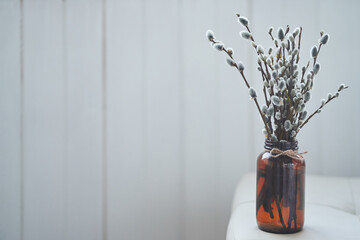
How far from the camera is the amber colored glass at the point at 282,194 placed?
96 cm

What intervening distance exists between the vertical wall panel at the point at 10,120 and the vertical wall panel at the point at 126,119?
20.2 inches

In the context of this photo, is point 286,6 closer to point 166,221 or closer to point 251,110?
point 251,110

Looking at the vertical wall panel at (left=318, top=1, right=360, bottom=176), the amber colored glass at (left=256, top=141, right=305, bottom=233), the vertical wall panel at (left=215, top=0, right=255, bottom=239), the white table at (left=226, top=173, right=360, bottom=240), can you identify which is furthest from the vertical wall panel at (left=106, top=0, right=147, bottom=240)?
the amber colored glass at (left=256, top=141, right=305, bottom=233)

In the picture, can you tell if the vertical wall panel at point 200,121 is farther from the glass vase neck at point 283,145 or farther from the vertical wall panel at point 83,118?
the glass vase neck at point 283,145

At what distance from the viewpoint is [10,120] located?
1.99 meters

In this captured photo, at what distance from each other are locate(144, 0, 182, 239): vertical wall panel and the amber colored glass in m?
0.90

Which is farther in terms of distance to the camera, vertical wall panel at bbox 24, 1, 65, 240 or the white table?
vertical wall panel at bbox 24, 1, 65, 240

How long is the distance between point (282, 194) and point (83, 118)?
125cm

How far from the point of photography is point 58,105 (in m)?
1.95

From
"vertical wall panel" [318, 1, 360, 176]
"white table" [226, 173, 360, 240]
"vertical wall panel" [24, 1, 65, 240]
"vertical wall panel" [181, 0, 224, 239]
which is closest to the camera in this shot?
"white table" [226, 173, 360, 240]

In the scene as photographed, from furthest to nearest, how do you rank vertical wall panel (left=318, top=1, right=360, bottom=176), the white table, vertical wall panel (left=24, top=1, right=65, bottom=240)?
vertical wall panel (left=24, top=1, right=65, bottom=240) < vertical wall panel (left=318, top=1, right=360, bottom=176) < the white table

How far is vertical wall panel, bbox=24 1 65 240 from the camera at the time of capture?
1949 mm

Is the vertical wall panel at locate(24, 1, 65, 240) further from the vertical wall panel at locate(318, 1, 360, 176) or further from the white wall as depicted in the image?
the vertical wall panel at locate(318, 1, 360, 176)

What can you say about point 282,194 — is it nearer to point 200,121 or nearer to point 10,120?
point 200,121
